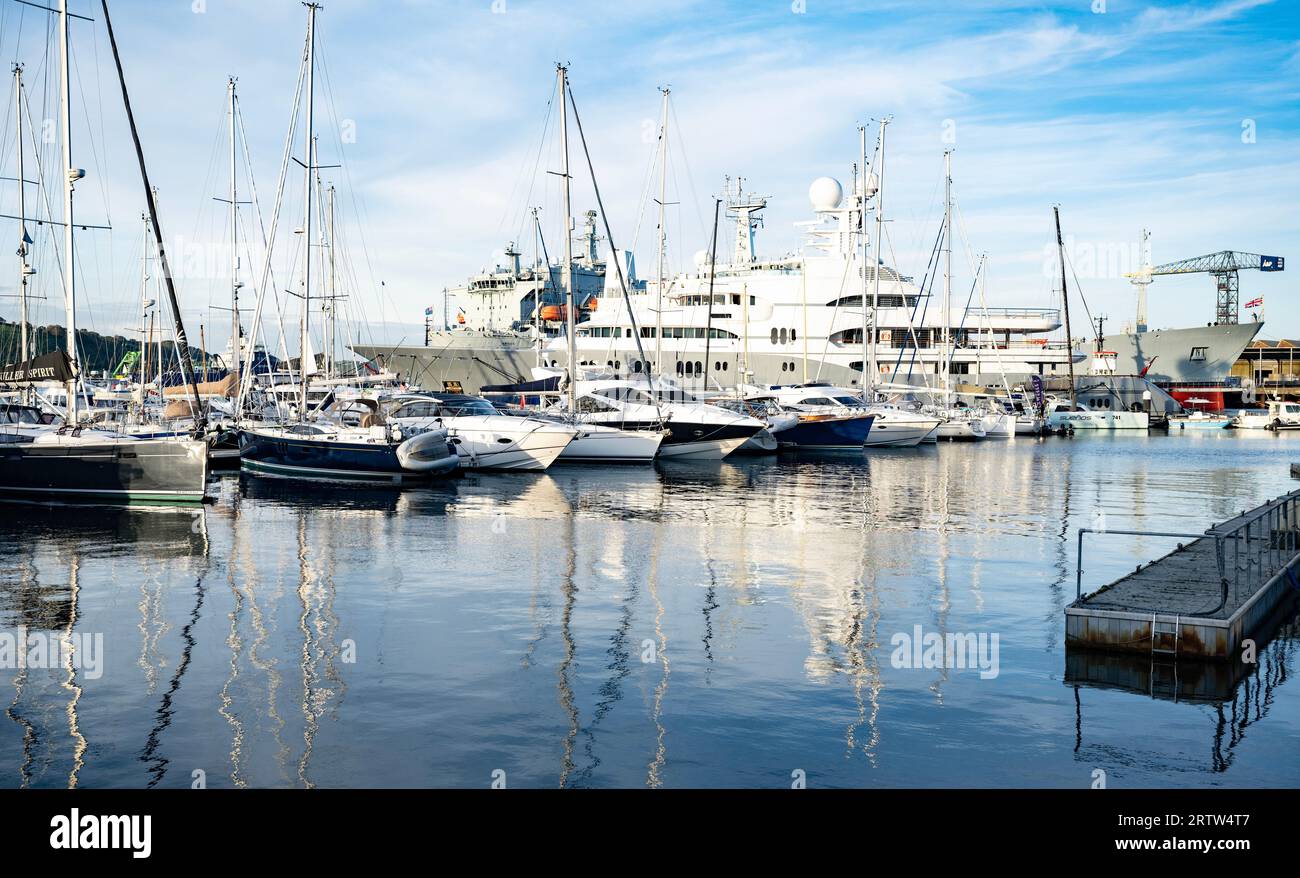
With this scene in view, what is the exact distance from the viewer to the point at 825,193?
261 ft

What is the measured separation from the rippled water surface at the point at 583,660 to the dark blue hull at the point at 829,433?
2278cm

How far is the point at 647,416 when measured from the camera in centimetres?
4078

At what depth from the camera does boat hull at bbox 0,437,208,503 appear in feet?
85.4

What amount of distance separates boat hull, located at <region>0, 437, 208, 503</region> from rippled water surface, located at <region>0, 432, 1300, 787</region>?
2.26 feet

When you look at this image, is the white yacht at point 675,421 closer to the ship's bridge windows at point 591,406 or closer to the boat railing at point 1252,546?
the ship's bridge windows at point 591,406

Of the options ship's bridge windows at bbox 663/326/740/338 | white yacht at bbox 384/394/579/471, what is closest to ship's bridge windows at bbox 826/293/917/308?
ship's bridge windows at bbox 663/326/740/338

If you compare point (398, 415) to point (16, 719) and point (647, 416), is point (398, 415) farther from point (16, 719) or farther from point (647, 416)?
point (16, 719)

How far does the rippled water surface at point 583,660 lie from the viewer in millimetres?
8836

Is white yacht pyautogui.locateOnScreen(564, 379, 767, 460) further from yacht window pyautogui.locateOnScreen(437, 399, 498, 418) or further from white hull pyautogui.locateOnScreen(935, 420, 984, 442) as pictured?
white hull pyautogui.locateOnScreen(935, 420, 984, 442)

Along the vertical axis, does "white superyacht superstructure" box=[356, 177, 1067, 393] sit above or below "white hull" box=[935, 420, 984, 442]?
above

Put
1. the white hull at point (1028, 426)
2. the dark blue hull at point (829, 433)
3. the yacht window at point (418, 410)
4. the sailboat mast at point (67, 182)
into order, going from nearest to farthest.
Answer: the sailboat mast at point (67, 182), the yacht window at point (418, 410), the dark blue hull at point (829, 433), the white hull at point (1028, 426)

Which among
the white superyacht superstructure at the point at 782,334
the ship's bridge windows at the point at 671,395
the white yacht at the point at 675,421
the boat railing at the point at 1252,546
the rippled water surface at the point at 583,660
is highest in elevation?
the white superyacht superstructure at the point at 782,334

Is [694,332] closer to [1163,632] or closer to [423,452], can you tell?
[423,452]

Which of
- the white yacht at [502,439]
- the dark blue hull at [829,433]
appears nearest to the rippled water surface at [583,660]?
the white yacht at [502,439]
